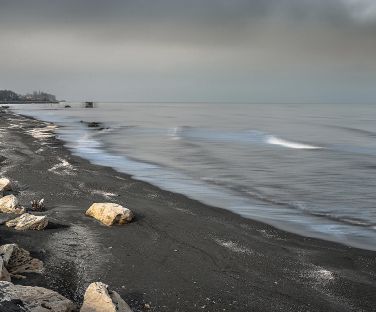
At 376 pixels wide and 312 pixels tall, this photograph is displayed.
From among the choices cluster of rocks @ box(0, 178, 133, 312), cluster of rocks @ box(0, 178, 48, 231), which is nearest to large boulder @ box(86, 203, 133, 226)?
cluster of rocks @ box(0, 178, 133, 312)

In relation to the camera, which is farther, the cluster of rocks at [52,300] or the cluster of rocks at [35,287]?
the cluster of rocks at [35,287]

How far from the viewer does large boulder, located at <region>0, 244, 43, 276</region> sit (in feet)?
24.6

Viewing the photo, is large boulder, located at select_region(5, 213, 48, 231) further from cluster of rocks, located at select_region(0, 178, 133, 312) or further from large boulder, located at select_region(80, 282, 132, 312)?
large boulder, located at select_region(80, 282, 132, 312)

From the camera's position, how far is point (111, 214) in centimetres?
1121

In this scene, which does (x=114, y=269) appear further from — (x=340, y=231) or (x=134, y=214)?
(x=340, y=231)

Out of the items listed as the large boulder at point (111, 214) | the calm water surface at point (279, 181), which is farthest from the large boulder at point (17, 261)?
the calm water surface at point (279, 181)

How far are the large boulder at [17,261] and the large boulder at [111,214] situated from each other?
9.94 feet

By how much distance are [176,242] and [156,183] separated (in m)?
8.99

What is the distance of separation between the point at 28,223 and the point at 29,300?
203 inches

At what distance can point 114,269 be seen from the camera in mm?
8328

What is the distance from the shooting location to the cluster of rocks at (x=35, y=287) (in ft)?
16.9

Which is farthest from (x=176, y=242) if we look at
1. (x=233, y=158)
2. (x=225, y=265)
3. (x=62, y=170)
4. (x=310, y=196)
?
(x=233, y=158)

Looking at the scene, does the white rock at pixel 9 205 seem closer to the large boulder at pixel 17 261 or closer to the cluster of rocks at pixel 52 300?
the large boulder at pixel 17 261

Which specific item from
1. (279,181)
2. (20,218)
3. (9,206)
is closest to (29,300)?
(20,218)
